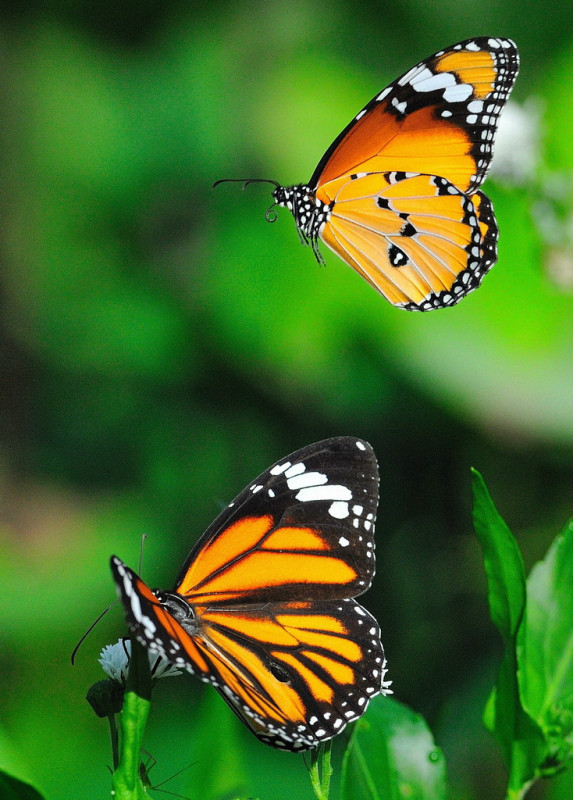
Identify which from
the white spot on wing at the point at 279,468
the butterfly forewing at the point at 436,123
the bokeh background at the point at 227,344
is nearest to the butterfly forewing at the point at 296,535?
the white spot on wing at the point at 279,468

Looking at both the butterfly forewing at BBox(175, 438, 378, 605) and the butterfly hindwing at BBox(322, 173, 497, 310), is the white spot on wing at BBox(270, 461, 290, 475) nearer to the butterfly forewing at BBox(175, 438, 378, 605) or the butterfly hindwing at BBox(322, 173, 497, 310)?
the butterfly forewing at BBox(175, 438, 378, 605)

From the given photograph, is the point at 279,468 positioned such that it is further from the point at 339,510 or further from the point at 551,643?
the point at 551,643

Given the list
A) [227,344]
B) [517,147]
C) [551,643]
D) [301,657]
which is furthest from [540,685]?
[227,344]

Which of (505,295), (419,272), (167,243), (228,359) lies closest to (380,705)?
(419,272)

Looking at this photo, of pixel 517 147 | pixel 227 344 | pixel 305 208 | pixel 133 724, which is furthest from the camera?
pixel 227 344

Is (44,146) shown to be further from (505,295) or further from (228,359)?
(505,295)

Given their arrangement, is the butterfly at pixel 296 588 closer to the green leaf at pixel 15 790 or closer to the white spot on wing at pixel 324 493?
the white spot on wing at pixel 324 493
